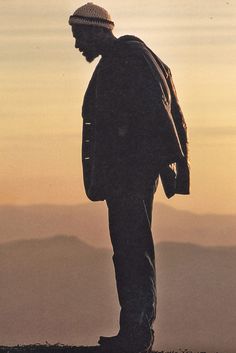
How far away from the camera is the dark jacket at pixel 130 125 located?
13.3 meters

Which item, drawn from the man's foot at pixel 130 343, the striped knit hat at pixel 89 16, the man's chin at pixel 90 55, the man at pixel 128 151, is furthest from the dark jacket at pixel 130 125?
the man's foot at pixel 130 343

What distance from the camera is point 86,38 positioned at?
13.5 metres

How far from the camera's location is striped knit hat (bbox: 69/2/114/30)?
13.5 m

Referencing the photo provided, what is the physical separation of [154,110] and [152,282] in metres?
1.34

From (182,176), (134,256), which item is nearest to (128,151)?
(182,176)

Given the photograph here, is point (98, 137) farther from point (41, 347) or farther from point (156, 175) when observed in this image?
point (41, 347)

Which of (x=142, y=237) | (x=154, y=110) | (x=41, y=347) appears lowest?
(x=41, y=347)

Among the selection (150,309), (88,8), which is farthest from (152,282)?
(88,8)

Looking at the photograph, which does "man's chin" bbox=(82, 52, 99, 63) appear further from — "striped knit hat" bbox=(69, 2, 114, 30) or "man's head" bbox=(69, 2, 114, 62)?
"striped knit hat" bbox=(69, 2, 114, 30)

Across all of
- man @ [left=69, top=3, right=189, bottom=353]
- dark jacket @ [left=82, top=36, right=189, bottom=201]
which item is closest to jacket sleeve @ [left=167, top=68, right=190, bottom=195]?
man @ [left=69, top=3, right=189, bottom=353]

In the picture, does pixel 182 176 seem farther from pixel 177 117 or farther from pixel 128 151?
pixel 128 151

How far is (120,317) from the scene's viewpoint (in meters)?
13.5

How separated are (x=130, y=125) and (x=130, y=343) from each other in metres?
1.67

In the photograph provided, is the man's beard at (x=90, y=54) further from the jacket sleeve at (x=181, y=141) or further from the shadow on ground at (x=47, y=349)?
the shadow on ground at (x=47, y=349)
